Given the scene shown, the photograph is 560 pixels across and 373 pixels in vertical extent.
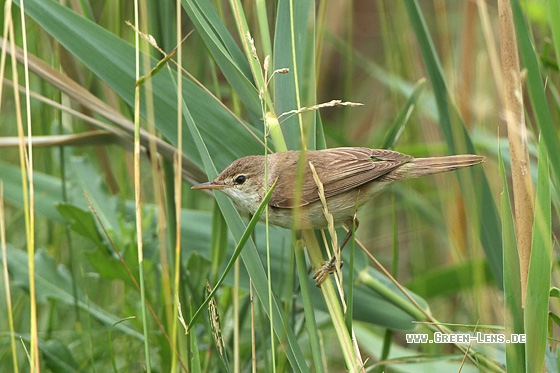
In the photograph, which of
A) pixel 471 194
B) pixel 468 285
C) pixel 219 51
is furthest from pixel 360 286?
pixel 219 51

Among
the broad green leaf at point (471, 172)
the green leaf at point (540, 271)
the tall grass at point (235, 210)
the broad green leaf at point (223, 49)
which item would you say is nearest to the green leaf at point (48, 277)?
the tall grass at point (235, 210)

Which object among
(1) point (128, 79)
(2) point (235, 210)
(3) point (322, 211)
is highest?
(1) point (128, 79)

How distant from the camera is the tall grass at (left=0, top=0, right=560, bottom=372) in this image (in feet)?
4.75

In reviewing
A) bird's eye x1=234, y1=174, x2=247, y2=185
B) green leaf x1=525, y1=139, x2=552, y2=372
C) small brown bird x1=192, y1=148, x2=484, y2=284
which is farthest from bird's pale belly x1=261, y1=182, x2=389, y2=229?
green leaf x1=525, y1=139, x2=552, y2=372

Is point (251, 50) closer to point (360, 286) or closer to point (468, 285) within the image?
point (360, 286)

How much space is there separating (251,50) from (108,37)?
1.57ft

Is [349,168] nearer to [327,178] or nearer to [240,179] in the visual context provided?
[327,178]

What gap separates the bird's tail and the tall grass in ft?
0.19

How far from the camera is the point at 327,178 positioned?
7.63 feet

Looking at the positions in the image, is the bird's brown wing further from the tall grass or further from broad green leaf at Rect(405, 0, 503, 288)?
broad green leaf at Rect(405, 0, 503, 288)

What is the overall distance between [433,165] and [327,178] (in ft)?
1.23

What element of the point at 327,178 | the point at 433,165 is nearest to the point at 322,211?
the point at 327,178

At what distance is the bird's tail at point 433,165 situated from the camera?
1950 mm

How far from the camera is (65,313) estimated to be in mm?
3000
